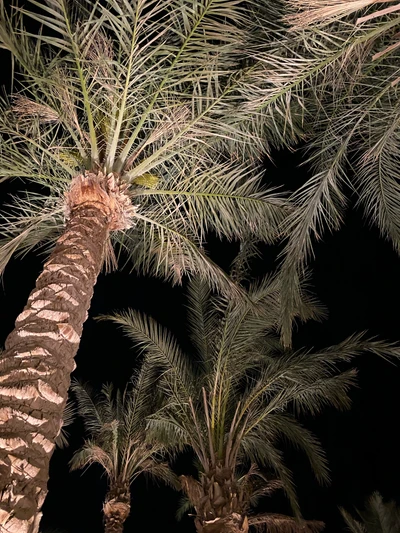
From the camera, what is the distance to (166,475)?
13.6 meters

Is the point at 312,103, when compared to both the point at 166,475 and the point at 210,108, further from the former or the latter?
the point at 166,475

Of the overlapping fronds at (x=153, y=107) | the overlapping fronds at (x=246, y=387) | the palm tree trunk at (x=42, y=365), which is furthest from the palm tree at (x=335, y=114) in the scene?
the overlapping fronds at (x=246, y=387)

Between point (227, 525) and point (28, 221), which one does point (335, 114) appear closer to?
point (28, 221)

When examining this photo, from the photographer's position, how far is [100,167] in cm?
525

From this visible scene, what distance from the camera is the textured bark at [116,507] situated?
473 inches

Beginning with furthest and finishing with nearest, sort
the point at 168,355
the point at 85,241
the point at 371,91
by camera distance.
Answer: the point at 168,355
the point at 371,91
the point at 85,241

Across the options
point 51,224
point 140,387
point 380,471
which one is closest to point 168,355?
point 140,387

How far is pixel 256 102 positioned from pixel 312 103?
4.85 feet

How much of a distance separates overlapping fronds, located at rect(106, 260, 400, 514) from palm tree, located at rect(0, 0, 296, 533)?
97.9 inches

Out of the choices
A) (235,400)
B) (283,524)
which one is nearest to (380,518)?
(283,524)

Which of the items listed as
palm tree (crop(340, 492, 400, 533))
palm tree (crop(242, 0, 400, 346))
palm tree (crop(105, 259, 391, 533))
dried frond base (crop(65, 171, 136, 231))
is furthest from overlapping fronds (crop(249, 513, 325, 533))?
dried frond base (crop(65, 171, 136, 231))

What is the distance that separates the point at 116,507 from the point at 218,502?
15.4ft

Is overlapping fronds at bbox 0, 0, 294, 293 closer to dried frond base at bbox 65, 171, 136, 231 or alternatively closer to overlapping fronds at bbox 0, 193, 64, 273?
overlapping fronds at bbox 0, 193, 64, 273

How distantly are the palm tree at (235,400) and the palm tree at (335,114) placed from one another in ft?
8.18
